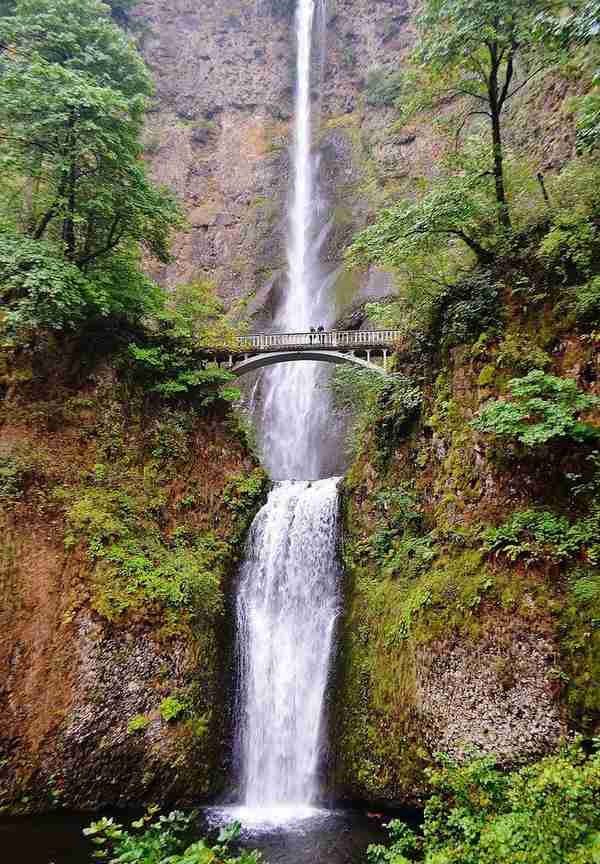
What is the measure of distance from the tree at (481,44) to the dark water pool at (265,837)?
35.7ft

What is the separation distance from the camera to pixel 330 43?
112 ft

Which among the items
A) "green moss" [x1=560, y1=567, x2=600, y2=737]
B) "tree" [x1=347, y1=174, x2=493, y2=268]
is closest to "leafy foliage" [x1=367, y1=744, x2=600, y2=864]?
"green moss" [x1=560, y1=567, x2=600, y2=737]

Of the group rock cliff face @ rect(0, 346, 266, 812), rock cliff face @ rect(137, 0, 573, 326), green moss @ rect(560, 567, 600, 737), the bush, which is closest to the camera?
green moss @ rect(560, 567, 600, 737)

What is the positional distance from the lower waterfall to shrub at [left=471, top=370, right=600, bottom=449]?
5379 mm

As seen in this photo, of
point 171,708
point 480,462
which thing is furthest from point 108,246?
point 171,708

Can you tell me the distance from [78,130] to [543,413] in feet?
35.5

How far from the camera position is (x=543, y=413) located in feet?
24.1

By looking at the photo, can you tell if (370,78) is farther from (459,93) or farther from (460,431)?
(460,431)

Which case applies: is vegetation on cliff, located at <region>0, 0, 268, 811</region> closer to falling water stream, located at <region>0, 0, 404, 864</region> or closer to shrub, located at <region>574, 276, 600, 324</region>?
falling water stream, located at <region>0, 0, 404, 864</region>

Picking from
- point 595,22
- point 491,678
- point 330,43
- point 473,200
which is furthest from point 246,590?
point 330,43

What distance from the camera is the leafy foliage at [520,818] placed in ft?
13.3

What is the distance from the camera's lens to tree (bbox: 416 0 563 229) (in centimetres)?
891

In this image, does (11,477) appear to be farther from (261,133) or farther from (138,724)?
(261,133)

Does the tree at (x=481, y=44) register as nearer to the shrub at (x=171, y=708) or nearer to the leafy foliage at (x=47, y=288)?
the leafy foliage at (x=47, y=288)
